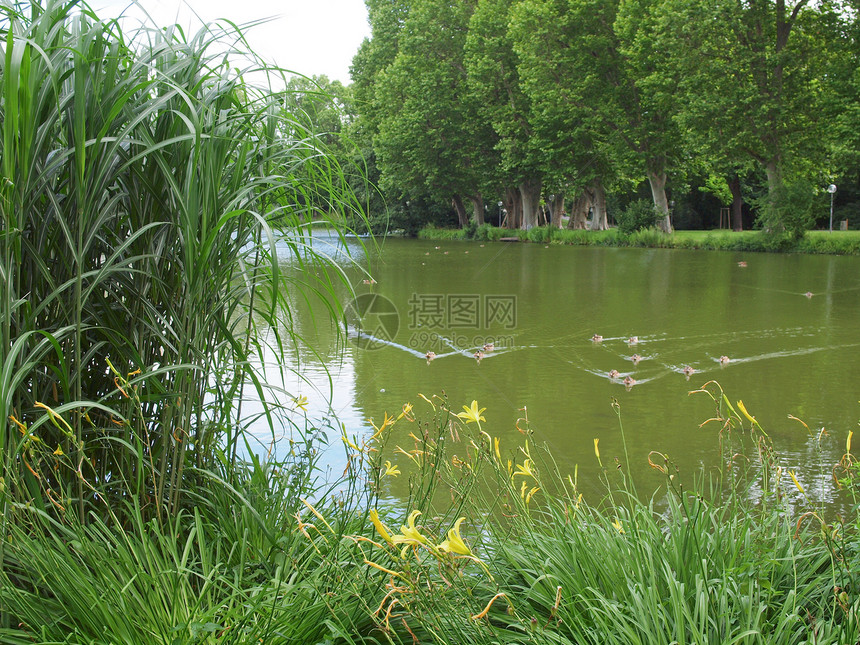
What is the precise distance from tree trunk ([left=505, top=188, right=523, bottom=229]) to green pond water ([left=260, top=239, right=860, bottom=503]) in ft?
68.8

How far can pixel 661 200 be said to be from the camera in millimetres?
23969

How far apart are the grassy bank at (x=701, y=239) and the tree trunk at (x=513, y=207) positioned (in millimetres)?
2523

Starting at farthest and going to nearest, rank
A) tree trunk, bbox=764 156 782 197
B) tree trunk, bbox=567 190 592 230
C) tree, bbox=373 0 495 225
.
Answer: tree, bbox=373 0 495 225
tree trunk, bbox=567 190 592 230
tree trunk, bbox=764 156 782 197

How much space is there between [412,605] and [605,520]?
65cm

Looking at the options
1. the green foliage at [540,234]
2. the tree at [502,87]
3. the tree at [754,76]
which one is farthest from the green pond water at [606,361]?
the tree at [502,87]

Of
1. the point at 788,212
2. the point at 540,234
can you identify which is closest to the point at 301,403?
the point at 788,212

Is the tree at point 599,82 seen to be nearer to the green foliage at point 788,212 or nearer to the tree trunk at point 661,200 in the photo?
the tree trunk at point 661,200

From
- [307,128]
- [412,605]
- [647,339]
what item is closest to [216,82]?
[307,128]

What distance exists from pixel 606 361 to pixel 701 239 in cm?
1635

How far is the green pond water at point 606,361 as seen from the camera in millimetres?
4031

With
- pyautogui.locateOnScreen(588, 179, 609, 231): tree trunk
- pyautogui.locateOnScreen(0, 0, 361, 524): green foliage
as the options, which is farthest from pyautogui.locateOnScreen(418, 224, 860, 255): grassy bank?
pyautogui.locateOnScreen(0, 0, 361, 524): green foliage

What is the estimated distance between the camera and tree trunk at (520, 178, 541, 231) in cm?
3061

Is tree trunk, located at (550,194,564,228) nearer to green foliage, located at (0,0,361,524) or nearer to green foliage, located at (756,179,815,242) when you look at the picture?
green foliage, located at (756,179,815,242)

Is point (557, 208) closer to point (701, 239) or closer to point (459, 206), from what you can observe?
point (459, 206)
